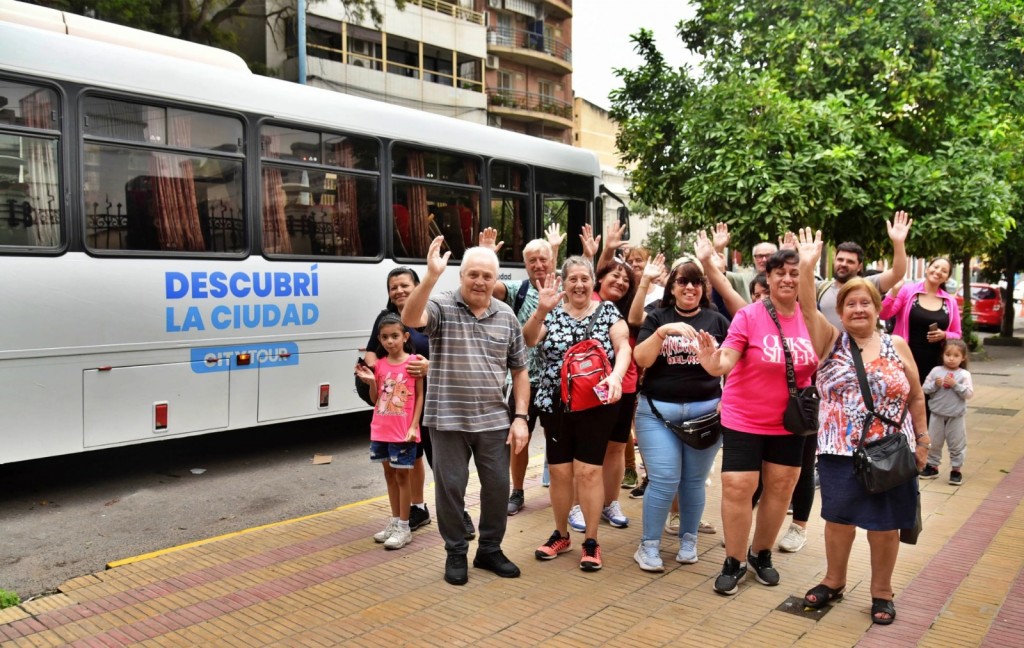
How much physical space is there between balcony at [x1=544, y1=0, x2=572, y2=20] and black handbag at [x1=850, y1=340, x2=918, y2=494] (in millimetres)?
43489

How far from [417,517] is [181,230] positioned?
3.05 metres

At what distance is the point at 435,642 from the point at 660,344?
1.85 meters

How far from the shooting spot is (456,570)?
4.50 metres

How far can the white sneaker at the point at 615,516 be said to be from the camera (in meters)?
5.51

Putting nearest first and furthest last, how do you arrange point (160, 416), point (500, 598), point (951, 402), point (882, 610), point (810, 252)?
point (882, 610), point (810, 252), point (500, 598), point (160, 416), point (951, 402)

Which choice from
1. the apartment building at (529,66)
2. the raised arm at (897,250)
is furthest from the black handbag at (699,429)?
the apartment building at (529,66)

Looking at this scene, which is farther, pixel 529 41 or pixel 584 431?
pixel 529 41

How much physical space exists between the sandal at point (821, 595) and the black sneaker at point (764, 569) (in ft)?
0.87

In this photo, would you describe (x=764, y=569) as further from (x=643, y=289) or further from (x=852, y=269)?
(x=852, y=269)

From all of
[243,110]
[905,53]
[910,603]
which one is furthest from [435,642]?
[905,53]

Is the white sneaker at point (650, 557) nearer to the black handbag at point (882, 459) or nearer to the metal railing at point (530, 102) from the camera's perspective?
the black handbag at point (882, 459)

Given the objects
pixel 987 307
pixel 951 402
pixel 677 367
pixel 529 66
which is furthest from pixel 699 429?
pixel 529 66

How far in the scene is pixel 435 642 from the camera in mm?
3795

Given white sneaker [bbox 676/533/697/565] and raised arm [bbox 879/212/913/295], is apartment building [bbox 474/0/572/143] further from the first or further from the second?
white sneaker [bbox 676/533/697/565]
